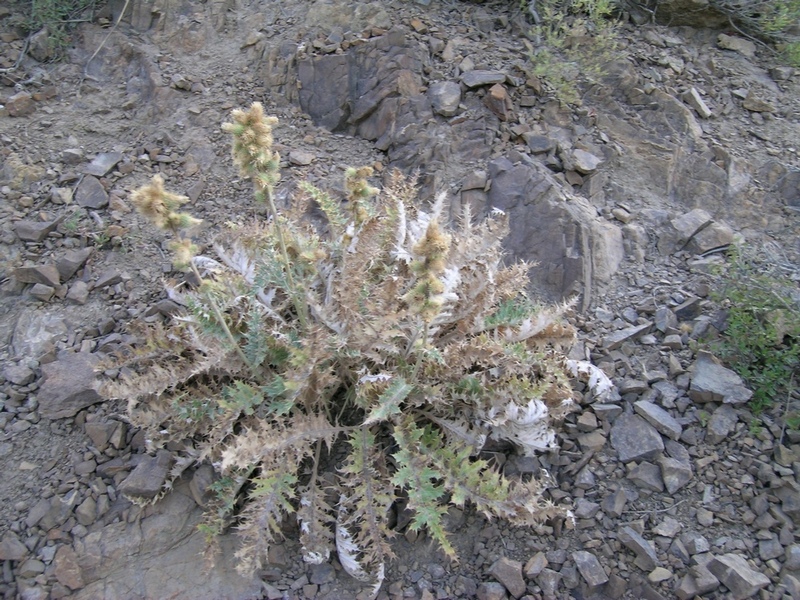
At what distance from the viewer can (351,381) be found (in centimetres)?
332

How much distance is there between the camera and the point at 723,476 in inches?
121

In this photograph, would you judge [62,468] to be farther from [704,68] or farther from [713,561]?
[704,68]

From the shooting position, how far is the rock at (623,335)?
11.8 feet

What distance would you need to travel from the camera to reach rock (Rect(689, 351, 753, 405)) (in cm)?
324

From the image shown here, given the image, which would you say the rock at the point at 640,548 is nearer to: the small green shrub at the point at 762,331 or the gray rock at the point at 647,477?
the gray rock at the point at 647,477

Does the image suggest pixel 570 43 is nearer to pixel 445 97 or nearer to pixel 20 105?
pixel 445 97

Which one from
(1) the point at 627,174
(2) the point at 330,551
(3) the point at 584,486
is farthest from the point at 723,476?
(1) the point at 627,174

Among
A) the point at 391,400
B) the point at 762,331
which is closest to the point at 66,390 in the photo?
A: the point at 391,400

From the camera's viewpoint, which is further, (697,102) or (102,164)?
(697,102)

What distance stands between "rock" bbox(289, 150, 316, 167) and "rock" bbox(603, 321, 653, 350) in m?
2.19

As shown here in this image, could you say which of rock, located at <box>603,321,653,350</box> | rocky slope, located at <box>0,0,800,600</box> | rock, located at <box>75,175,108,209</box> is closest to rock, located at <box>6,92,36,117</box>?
rocky slope, located at <box>0,0,800,600</box>

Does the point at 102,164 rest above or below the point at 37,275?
above

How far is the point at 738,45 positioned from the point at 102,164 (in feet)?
15.0

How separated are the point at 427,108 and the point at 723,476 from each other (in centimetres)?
283
